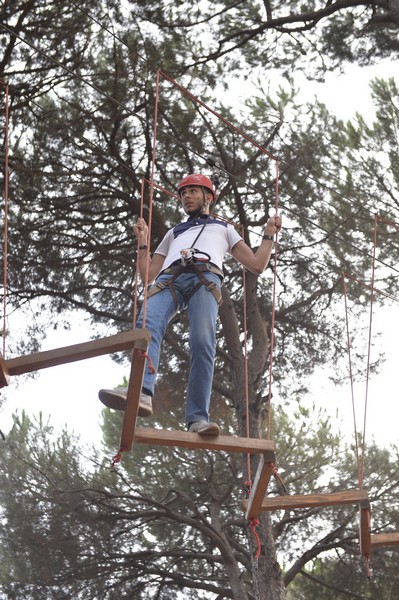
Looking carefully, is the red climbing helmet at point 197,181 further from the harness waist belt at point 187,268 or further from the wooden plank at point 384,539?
the wooden plank at point 384,539

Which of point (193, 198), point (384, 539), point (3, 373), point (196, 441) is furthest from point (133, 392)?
point (384, 539)

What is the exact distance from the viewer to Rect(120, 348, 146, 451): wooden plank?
3.19 meters

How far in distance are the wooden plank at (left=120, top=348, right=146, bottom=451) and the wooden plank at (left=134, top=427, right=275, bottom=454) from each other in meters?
0.04

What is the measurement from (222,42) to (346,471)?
541 cm

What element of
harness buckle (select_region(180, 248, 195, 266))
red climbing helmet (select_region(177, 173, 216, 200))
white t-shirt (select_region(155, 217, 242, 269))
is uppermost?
red climbing helmet (select_region(177, 173, 216, 200))

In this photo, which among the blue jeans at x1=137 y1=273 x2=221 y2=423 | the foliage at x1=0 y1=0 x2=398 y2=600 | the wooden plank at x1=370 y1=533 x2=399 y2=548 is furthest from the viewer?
the foliage at x1=0 y1=0 x2=398 y2=600

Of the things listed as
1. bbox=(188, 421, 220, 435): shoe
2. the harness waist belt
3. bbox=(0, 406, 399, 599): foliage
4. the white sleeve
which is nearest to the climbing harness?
the harness waist belt

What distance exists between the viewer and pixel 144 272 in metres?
4.12

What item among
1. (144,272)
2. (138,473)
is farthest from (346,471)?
(144,272)

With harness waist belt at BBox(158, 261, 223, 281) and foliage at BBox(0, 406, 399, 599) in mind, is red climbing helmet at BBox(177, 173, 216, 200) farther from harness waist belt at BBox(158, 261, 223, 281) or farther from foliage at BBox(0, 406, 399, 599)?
foliage at BBox(0, 406, 399, 599)

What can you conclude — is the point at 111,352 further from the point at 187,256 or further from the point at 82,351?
the point at 187,256

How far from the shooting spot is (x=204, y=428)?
354 cm

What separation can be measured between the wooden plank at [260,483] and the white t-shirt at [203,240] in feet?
2.95

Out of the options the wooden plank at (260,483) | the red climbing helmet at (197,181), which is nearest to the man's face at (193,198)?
the red climbing helmet at (197,181)
